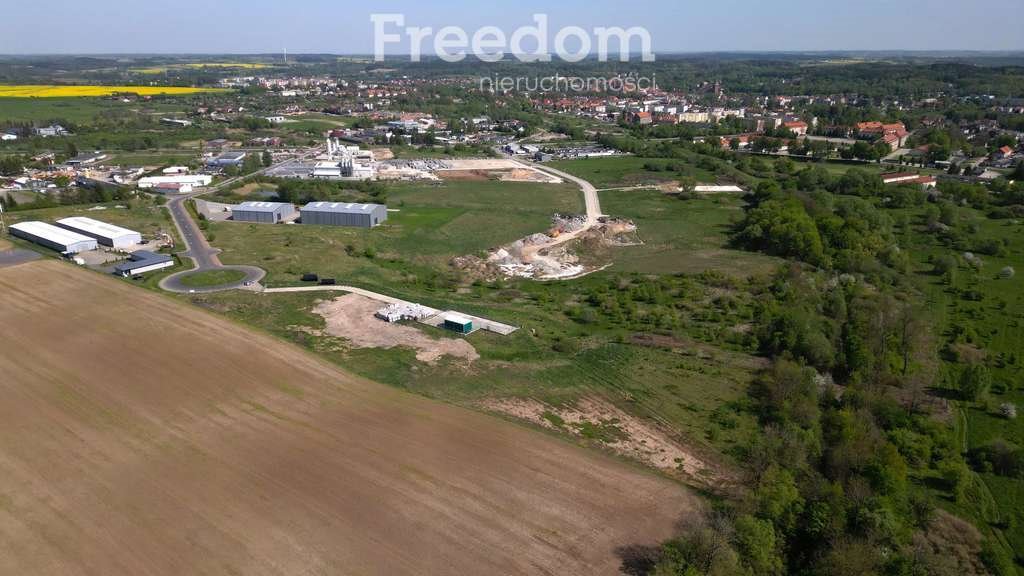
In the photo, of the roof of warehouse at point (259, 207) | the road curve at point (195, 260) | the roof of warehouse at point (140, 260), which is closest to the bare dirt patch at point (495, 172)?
the roof of warehouse at point (259, 207)

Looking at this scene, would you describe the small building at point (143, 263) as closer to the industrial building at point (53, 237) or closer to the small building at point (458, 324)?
the industrial building at point (53, 237)

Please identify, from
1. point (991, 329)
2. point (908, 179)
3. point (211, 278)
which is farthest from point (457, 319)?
point (908, 179)

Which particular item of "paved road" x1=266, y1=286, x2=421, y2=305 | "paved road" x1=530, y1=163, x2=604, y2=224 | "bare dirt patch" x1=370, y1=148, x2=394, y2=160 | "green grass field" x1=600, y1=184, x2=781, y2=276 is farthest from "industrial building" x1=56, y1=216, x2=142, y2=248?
"bare dirt patch" x1=370, y1=148, x2=394, y2=160

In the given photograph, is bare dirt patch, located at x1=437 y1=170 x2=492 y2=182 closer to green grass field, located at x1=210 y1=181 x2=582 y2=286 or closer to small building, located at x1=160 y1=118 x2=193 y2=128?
green grass field, located at x1=210 y1=181 x2=582 y2=286

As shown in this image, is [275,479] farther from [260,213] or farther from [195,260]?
[260,213]

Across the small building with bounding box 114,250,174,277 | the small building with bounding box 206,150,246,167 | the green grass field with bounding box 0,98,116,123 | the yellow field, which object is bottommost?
the small building with bounding box 114,250,174,277

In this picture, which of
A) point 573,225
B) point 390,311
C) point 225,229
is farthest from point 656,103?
point 390,311
